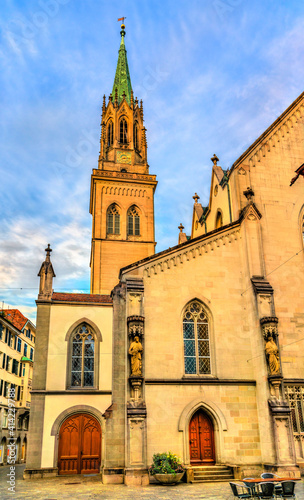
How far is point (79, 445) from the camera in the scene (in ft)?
70.4

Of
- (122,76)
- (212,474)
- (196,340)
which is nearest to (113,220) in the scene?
(122,76)

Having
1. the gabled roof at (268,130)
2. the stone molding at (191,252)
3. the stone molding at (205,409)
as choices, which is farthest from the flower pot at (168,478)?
the gabled roof at (268,130)

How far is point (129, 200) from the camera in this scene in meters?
41.9

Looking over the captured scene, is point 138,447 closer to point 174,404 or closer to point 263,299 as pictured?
point 174,404

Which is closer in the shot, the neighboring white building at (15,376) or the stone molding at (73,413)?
the stone molding at (73,413)

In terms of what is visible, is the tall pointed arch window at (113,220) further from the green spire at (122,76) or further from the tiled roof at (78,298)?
the tiled roof at (78,298)

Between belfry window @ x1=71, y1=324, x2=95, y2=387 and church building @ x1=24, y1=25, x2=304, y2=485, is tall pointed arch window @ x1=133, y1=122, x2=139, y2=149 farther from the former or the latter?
belfry window @ x1=71, y1=324, x2=95, y2=387

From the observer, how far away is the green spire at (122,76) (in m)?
48.4

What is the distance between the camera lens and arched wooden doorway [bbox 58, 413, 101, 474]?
69.2 feet

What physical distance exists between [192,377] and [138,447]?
3499mm

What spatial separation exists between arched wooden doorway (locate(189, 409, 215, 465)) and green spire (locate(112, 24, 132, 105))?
3628 centimetres

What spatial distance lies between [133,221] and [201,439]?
2558 cm

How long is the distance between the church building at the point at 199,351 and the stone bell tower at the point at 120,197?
47.9 feet

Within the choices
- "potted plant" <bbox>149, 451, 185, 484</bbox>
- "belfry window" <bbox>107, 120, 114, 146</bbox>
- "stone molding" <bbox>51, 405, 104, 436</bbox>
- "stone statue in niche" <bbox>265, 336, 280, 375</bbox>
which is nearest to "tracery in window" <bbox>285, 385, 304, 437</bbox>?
"stone statue in niche" <bbox>265, 336, 280, 375</bbox>
